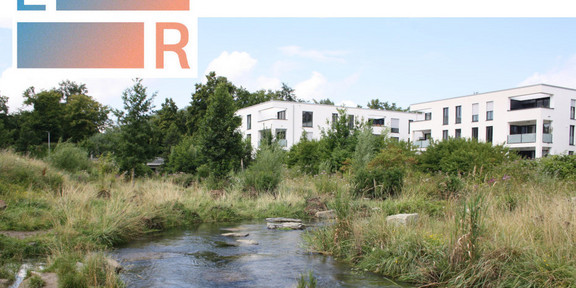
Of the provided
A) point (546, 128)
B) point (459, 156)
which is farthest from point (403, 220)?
point (546, 128)

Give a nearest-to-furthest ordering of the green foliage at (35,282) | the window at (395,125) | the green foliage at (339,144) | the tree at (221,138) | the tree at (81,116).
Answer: the green foliage at (35,282), the tree at (221,138), the green foliage at (339,144), the window at (395,125), the tree at (81,116)

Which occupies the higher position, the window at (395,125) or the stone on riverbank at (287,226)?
the window at (395,125)

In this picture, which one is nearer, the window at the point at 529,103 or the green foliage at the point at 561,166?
the green foliage at the point at 561,166

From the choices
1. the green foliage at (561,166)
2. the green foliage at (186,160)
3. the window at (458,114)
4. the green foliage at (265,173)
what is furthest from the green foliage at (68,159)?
the window at (458,114)

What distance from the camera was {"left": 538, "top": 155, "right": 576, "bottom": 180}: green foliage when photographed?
12930 millimetres

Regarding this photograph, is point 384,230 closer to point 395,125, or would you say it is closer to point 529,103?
point 529,103

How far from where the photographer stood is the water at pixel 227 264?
6.01 meters

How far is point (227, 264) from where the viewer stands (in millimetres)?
7098

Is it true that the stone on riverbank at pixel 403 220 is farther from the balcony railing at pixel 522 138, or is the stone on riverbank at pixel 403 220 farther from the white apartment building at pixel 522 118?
→ the balcony railing at pixel 522 138

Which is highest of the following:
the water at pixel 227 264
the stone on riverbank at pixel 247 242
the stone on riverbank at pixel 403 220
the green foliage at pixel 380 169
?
the green foliage at pixel 380 169

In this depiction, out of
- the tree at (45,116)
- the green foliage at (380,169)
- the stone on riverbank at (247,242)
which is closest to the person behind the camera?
the stone on riverbank at (247,242)

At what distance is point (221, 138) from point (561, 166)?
12806 mm

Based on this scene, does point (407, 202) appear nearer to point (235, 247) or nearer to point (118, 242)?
point (235, 247)

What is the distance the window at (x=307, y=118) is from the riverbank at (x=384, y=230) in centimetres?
3510
